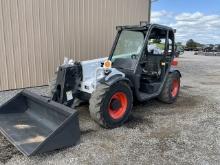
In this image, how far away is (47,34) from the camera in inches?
297

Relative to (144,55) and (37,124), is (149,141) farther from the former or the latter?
(144,55)

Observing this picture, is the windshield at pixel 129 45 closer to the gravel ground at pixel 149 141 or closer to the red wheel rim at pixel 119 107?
the red wheel rim at pixel 119 107

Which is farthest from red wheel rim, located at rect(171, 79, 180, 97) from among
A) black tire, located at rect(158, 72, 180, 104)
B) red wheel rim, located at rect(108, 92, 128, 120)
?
red wheel rim, located at rect(108, 92, 128, 120)

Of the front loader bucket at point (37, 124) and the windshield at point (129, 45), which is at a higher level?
the windshield at point (129, 45)

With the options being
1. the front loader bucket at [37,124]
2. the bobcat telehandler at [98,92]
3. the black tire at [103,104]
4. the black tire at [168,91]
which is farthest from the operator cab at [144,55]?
the front loader bucket at [37,124]

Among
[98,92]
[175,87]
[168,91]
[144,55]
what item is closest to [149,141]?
[98,92]

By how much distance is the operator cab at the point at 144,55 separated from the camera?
516 centimetres

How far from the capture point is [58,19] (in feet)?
25.1

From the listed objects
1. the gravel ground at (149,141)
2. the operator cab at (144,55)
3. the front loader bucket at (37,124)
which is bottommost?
the gravel ground at (149,141)

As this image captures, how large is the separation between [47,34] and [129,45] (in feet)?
10.3

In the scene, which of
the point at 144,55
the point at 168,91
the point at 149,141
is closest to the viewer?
the point at 149,141

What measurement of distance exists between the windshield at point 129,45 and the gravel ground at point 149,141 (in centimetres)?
129

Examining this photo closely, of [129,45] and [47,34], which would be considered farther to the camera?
[47,34]

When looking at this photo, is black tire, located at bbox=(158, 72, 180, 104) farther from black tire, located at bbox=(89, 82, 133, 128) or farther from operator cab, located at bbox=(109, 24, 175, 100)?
black tire, located at bbox=(89, 82, 133, 128)
